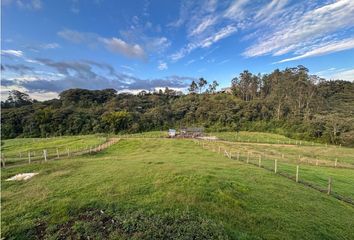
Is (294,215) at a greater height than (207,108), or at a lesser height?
lesser

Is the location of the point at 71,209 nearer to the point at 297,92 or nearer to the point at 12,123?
the point at 12,123

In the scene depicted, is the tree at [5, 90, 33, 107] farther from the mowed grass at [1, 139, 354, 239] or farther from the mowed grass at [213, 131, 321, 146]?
the mowed grass at [1, 139, 354, 239]

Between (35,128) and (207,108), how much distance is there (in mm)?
65331

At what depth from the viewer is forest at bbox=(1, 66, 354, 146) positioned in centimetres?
7169

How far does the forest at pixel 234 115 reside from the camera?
235ft

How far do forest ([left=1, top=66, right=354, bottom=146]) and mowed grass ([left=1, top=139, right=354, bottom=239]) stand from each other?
6263 cm

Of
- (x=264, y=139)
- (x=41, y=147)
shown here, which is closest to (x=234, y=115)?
(x=264, y=139)

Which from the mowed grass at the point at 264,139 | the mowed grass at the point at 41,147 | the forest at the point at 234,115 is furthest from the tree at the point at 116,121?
the mowed grass at the point at 264,139

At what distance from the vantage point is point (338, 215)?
1071 cm

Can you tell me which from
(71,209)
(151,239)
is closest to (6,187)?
(71,209)

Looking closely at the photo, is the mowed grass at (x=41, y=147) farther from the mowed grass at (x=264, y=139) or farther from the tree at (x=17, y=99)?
the tree at (x=17, y=99)

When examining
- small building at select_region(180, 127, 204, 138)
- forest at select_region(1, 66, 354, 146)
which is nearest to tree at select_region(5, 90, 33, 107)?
forest at select_region(1, 66, 354, 146)

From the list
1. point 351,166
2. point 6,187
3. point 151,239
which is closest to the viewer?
point 151,239

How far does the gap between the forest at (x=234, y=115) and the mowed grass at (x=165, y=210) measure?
205 feet
